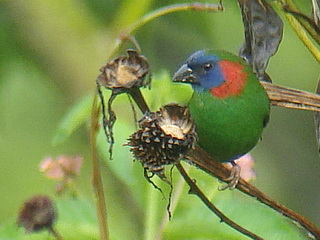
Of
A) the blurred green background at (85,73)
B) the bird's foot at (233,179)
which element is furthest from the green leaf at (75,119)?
the blurred green background at (85,73)

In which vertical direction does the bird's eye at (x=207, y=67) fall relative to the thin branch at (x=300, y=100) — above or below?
above

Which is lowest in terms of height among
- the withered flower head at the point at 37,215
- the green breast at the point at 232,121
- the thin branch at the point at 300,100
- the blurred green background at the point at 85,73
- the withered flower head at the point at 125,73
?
the blurred green background at the point at 85,73

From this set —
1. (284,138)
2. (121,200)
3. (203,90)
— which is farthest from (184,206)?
(284,138)

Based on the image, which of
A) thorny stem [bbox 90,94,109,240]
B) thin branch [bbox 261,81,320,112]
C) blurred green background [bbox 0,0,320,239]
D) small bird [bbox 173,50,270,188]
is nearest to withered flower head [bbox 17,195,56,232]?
thorny stem [bbox 90,94,109,240]

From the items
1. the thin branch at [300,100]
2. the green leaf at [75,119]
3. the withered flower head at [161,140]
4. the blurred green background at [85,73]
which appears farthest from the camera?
the blurred green background at [85,73]

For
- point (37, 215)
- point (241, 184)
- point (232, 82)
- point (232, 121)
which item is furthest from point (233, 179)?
point (37, 215)

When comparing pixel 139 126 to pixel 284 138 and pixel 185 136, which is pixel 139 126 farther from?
pixel 284 138

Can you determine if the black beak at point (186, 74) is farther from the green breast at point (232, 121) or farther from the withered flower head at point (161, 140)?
the withered flower head at point (161, 140)
